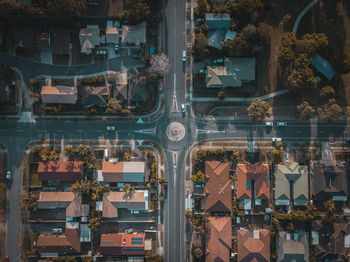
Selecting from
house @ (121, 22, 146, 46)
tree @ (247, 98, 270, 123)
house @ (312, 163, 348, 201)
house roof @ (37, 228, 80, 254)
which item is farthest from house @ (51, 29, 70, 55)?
house @ (312, 163, 348, 201)

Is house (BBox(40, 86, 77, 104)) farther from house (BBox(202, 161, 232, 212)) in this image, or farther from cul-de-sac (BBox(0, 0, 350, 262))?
house (BBox(202, 161, 232, 212))

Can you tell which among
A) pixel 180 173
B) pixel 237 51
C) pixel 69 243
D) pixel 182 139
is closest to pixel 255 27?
pixel 237 51

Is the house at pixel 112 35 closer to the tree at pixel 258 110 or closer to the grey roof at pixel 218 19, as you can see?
the grey roof at pixel 218 19

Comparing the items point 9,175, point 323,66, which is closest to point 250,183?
point 323,66

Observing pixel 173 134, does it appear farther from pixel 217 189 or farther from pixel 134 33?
pixel 134 33

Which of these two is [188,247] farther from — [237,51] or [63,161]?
[237,51]

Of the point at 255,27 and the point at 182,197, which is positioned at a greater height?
the point at 255,27
